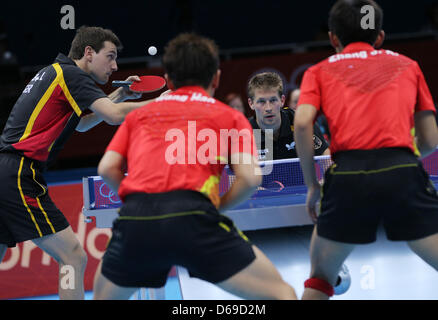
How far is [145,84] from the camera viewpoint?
352 centimetres

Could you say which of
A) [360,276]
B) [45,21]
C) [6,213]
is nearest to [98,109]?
[6,213]

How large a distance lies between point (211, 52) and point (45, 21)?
31.2ft

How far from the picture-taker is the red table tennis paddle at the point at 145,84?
135 inches

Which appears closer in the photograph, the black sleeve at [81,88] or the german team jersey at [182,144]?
the german team jersey at [182,144]

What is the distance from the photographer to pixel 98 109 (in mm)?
3014

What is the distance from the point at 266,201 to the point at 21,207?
1364 millimetres

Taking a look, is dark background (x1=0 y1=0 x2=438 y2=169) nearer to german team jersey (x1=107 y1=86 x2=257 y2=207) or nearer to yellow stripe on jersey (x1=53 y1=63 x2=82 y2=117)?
yellow stripe on jersey (x1=53 y1=63 x2=82 y2=117)

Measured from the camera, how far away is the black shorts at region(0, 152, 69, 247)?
3.05 metres

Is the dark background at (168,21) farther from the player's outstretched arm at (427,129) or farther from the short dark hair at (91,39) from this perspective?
the player's outstretched arm at (427,129)

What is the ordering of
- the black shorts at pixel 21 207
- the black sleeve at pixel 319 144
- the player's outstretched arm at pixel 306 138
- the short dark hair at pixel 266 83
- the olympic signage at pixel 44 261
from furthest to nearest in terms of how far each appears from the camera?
the olympic signage at pixel 44 261 < the black sleeve at pixel 319 144 < the short dark hair at pixel 266 83 < the black shorts at pixel 21 207 < the player's outstretched arm at pixel 306 138

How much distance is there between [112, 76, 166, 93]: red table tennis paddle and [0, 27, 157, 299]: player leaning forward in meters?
0.33

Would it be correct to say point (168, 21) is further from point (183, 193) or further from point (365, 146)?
point (183, 193)

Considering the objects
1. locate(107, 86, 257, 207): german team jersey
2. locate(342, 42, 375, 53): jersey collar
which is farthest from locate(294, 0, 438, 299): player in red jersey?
locate(107, 86, 257, 207): german team jersey

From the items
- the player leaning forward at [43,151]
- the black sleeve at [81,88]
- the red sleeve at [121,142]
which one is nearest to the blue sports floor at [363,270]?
the player leaning forward at [43,151]
